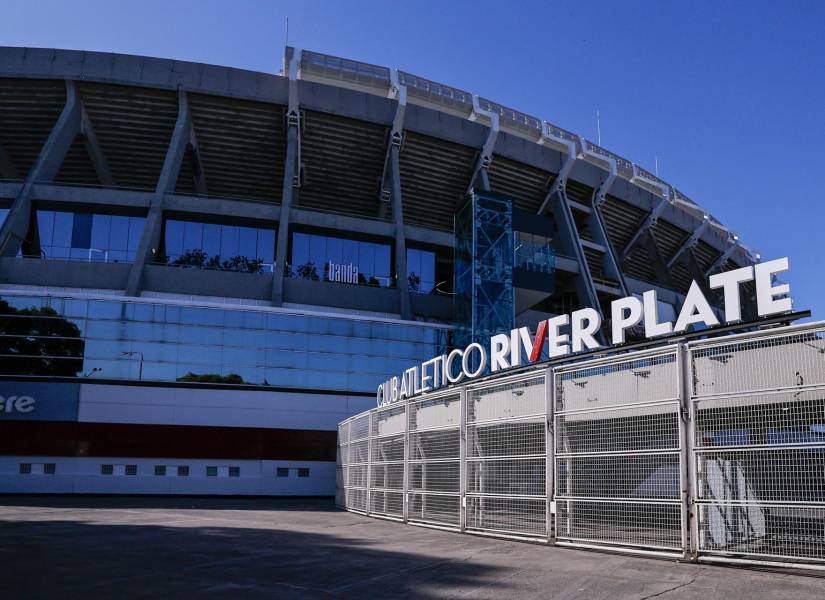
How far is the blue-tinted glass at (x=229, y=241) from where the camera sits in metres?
38.4

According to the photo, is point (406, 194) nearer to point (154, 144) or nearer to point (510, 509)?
point (154, 144)

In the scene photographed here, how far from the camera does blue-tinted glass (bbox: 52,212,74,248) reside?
3694 cm

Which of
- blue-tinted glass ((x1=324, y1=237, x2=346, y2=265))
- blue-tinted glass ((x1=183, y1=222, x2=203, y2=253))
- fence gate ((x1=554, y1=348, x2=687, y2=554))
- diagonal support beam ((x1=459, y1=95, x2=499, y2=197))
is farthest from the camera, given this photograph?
diagonal support beam ((x1=459, y1=95, x2=499, y2=197))

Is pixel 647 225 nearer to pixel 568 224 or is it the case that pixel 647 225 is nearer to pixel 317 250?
pixel 568 224

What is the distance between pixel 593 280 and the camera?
45.0 m

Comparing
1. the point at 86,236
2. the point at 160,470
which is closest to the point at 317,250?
the point at 86,236

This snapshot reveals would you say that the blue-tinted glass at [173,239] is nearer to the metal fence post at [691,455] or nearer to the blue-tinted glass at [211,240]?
the blue-tinted glass at [211,240]

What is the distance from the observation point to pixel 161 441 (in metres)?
31.0

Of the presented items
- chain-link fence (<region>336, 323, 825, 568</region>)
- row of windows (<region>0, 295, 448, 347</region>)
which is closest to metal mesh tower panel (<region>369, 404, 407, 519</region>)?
chain-link fence (<region>336, 323, 825, 568</region>)

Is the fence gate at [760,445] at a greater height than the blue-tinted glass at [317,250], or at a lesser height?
lesser

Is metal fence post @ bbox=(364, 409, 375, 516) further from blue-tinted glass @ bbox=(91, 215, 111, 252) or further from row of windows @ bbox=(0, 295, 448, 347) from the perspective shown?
blue-tinted glass @ bbox=(91, 215, 111, 252)

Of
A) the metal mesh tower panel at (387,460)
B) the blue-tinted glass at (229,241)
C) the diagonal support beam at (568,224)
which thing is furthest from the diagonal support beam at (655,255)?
the metal mesh tower panel at (387,460)

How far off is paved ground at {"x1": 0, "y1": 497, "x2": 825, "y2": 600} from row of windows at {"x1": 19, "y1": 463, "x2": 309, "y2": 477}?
50.2 feet

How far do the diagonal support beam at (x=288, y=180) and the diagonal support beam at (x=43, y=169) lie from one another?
1083 centimetres
